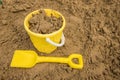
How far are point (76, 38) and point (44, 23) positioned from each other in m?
0.30

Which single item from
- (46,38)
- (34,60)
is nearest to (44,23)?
(46,38)

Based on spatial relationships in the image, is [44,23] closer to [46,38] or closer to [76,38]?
[46,38]

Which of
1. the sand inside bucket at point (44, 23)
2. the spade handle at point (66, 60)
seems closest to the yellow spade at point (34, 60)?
the spade handle at point (66, 60)

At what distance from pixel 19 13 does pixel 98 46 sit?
2.35 ft

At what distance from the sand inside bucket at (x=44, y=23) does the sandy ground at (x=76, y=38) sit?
0.65ft

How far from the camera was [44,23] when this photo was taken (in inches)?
46.0

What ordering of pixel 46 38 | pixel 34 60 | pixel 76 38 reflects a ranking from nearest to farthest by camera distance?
pixel 46 38, pixel 34 60, pixel 76 38

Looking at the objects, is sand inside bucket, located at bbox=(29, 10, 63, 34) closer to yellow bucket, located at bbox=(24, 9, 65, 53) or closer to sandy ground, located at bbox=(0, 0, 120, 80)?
yellow bucket, located at bbox=(24, 9, 65, 53)

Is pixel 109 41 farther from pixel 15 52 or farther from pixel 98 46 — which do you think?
pixel 15 52

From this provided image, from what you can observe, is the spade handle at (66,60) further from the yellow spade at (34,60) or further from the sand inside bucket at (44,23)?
the sand inside bucket at (44,23)

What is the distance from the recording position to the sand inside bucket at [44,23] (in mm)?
1137

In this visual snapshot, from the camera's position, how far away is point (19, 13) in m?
1.52

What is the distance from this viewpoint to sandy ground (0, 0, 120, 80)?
1.16 m

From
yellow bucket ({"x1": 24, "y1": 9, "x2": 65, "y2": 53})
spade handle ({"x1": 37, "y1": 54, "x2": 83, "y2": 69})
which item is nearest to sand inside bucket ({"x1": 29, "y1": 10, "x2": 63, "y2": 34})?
yellow bucket ({"x1": 24, "y1": 9, "x2": 65, "y2": 53})
